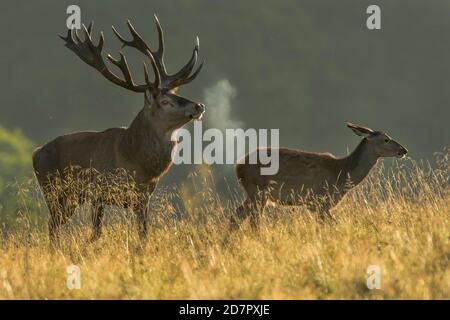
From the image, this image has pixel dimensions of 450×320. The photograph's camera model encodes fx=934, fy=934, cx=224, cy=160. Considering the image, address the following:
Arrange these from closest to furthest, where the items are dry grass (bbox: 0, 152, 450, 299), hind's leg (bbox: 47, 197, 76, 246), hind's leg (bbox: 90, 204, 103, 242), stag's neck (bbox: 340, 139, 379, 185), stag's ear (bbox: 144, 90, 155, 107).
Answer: dry grass (bbox: 0, 152, 450, 299) < hind's leg (bbox: 90, 204, 103, 242) < stag's ear (bbox: 144, 90, 155, 107) < hind's leg (bbox: 47, 197, 76, 246) < stag's neck (bbox: 340, 139, 379, 185)

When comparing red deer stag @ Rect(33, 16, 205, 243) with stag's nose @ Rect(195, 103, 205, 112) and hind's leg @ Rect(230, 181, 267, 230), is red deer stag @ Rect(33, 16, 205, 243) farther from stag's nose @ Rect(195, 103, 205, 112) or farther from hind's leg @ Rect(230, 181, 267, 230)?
hind's leg @ Rect(230, 181, 267, 230)

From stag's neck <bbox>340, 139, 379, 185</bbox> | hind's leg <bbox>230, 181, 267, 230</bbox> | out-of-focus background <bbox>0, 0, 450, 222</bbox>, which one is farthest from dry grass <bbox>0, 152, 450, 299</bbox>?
out-of-focus background <bbox>0, 0, 450, 222</bbox>

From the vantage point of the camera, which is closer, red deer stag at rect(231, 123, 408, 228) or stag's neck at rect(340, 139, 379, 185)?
red deer stag at rect(231, 123, 408, 228)

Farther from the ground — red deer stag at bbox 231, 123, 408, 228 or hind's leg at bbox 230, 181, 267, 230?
red deer stag at bbox 231, 123, 408, 228

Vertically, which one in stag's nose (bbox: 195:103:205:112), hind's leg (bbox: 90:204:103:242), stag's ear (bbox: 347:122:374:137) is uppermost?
stag's ear (bbox: 347:122:374:137)

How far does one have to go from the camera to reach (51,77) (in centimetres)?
5659

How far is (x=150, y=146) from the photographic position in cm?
1138

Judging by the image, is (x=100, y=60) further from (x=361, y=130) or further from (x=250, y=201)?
(x=361, y=130)

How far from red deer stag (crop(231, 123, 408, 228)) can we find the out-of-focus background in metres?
35.4

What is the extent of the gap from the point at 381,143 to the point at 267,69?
164ft

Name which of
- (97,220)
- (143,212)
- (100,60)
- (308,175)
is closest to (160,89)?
(100,60)

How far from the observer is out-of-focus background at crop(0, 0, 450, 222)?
179 feet
